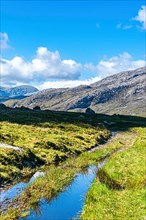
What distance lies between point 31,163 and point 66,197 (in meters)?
12.5

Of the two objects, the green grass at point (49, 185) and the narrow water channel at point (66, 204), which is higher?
the green grass at point (49, 185)

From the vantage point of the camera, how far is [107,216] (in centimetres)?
2145

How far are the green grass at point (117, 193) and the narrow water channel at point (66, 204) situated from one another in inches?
27.1

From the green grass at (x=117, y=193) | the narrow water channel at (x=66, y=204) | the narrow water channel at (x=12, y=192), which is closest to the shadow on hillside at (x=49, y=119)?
the green grass at (x=117, y=193)

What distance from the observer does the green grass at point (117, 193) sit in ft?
72.1

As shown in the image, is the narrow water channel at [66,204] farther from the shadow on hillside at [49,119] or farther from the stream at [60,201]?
the shadow on hillside at [49,119]

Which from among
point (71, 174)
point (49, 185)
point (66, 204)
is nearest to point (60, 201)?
point (66, 204)

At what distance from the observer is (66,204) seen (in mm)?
24375

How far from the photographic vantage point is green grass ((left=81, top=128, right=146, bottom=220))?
2198 centimetres

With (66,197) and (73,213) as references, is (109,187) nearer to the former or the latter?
(66,197)

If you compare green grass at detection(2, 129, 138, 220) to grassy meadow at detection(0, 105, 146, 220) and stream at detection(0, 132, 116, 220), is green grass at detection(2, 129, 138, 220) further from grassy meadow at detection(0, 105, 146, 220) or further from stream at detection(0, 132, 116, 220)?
stream at detection(0, 132, 116, 220)

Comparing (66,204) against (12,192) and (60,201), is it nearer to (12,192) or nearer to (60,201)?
(60,201)

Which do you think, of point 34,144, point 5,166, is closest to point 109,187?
point 5,166

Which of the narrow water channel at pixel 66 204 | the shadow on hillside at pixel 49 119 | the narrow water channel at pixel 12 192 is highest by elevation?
the shadow on hillside at pixel 49 119
